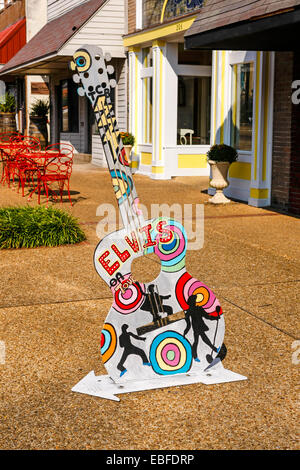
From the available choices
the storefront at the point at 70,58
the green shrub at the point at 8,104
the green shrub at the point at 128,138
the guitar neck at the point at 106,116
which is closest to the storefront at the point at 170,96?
the green shrub at the point at 128,138

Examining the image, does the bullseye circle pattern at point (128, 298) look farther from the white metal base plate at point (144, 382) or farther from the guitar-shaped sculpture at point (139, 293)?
the white metal base plate at point (144, 382)

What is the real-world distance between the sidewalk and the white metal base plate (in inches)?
2.0

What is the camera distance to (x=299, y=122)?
404 inches

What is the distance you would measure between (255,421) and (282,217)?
7.07 meters

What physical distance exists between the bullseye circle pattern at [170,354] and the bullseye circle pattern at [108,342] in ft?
0.83

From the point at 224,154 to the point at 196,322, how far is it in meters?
7.52

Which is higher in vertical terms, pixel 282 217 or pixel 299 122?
pixel 299 122

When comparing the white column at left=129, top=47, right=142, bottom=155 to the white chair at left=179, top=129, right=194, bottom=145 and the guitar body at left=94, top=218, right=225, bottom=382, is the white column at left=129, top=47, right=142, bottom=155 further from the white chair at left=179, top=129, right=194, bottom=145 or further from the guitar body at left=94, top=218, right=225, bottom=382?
the guitar body at left=94, top=218, right=225, bottom=382

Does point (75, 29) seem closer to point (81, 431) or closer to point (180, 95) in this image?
point (180, 95)

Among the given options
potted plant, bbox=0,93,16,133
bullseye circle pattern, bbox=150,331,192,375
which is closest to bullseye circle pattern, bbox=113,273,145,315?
bullseye circle pattern, bbox=150,331,192,375

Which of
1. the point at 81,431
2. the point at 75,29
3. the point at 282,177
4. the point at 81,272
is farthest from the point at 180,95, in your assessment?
the point at 81,431

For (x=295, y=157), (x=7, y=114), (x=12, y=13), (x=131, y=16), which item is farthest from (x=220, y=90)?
(x=12, y=13)

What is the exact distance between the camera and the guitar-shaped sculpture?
3979 millimetres

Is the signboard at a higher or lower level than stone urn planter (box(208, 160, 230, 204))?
higher
